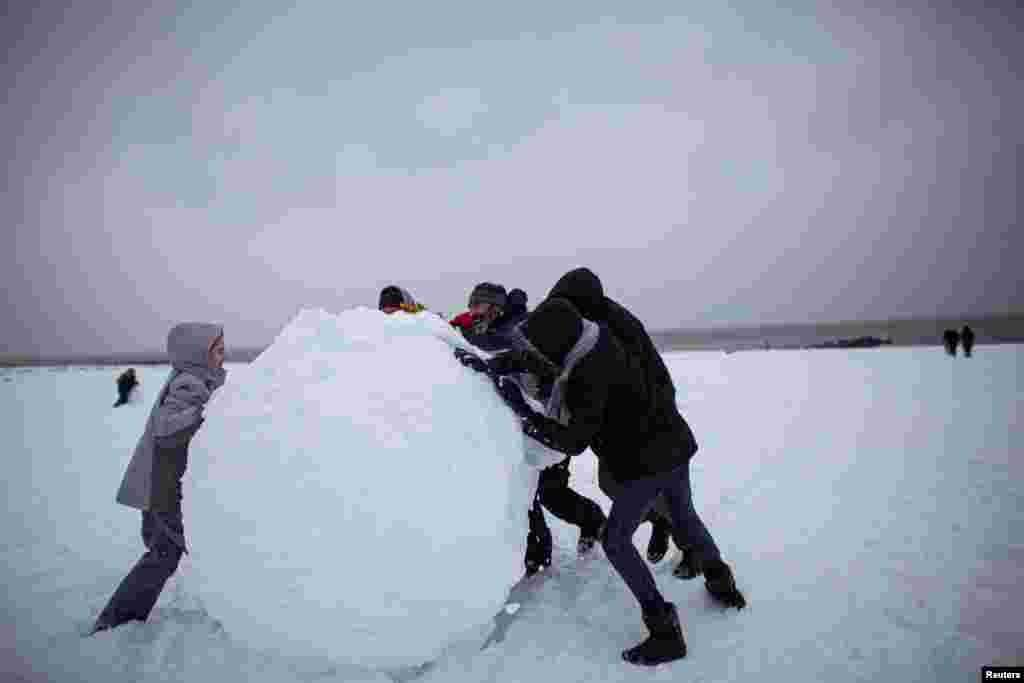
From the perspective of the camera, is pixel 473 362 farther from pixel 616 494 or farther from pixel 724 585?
pixel 724 585

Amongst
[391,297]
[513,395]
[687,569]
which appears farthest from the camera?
[391,297]

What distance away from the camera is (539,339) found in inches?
115

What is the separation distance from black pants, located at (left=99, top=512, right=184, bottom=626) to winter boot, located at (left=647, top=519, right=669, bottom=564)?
3.59 m

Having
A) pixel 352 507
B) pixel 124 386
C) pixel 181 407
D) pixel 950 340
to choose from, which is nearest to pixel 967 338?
pixel 950 340

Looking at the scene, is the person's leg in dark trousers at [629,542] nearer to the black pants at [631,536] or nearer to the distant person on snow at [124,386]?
the black pants at [631,536]

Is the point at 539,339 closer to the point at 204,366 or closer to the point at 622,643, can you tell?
the point at 622,643

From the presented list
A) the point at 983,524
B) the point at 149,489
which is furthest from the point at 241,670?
the point at 983,524

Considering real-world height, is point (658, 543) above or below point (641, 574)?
below

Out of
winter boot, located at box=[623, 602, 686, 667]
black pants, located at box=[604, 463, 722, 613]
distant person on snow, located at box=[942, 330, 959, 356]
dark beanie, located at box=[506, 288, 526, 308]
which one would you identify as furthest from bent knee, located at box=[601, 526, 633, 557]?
distant person on snow, located at box=[942, 330, 959, 356]

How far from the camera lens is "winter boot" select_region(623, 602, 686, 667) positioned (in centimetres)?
289

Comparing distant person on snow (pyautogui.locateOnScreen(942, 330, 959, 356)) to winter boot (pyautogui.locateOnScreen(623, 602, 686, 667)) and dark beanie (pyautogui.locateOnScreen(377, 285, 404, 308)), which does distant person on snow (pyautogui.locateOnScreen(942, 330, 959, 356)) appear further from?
dark beanie (pyautogui.locateOnScreen(377, 285, 404, 308))

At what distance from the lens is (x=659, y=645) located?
2918 mm

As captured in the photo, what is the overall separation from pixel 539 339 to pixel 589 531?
6.78 ft

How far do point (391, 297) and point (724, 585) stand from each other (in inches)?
138
